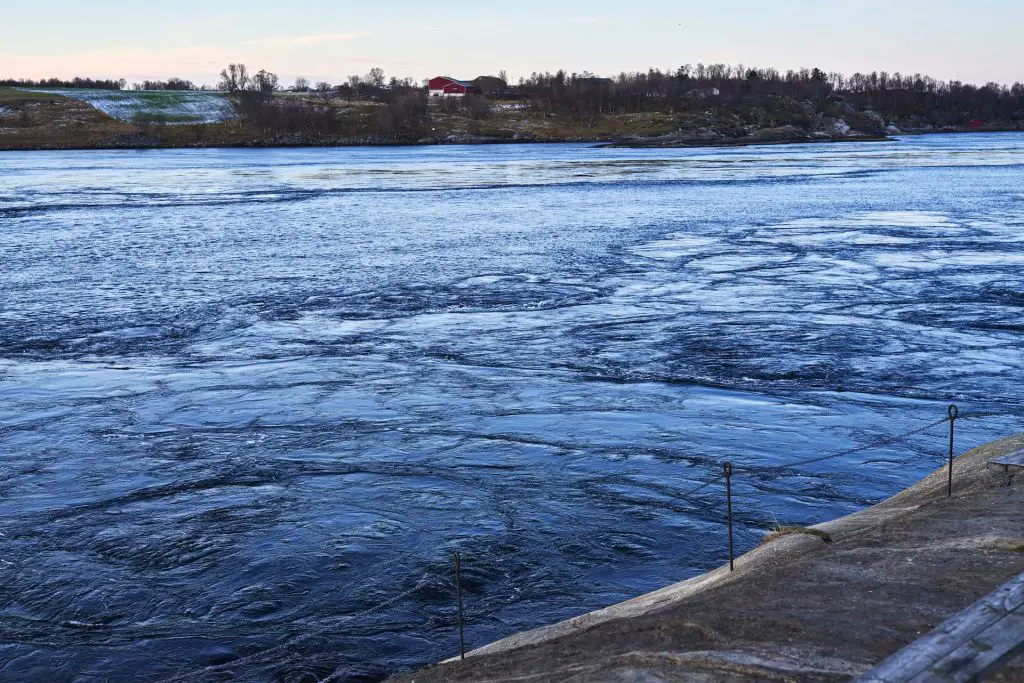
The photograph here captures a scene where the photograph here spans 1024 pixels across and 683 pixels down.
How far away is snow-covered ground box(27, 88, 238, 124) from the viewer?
156125 mm

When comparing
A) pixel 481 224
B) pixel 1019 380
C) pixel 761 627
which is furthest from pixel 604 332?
pixel 481 224

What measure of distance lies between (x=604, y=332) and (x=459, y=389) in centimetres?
415

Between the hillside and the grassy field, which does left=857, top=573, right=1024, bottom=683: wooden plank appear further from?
the grassy field

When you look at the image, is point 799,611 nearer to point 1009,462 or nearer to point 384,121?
point 1009,462

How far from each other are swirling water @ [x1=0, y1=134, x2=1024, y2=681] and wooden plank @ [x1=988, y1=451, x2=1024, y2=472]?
1624mm

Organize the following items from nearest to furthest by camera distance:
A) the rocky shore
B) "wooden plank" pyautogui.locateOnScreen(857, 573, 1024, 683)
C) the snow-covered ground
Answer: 1. "wooden plank" pyautogui.locateOnScreen(857, 573, 1024, 683)
2. the rocky shore
3. the snow-covered ground

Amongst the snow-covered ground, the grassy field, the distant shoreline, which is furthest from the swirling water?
the grassy field

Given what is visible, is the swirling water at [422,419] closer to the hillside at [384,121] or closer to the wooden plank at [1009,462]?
the wooden plank at [1009,462]

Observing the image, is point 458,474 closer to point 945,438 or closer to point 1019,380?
point 945,438

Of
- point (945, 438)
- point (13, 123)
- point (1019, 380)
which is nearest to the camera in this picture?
point (945, 438)

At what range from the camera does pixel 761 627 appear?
20.9 feet

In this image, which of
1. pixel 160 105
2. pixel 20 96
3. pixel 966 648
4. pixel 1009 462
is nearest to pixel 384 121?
pixel 160 105

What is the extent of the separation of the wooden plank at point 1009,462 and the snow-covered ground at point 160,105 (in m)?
155

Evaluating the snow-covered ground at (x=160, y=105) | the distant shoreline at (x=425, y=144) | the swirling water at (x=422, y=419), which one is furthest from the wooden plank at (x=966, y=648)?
the snow-covered ground at (x=160, y=105)
